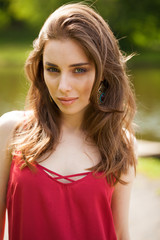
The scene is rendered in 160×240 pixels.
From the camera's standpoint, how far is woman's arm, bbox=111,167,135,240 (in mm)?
2258

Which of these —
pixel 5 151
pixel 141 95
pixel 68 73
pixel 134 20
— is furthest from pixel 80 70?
pixel 134 20

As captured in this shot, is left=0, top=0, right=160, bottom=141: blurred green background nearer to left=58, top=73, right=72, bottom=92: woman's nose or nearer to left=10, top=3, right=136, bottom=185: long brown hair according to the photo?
left=10, top=3, right=136, bottom=185: long brown hair

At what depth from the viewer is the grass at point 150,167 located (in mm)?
5988

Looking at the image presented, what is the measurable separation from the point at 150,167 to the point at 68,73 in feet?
14.6

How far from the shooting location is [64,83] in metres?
1.97

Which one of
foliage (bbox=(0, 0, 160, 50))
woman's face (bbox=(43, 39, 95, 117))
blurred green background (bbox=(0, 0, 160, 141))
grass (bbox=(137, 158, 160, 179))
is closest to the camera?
woman's face (bbox=(43, 39, 95, 117))

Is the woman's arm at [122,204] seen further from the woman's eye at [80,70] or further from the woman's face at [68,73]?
the woman's eye at [80,70]

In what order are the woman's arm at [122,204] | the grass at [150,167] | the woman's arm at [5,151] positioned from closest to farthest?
the woman's arm at [5,151], the woman's arm at [122,204], the grass at [150,167]

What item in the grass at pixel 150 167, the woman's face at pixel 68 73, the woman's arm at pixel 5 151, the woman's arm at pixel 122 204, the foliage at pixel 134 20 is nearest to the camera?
the woman's face at pixel 68 73

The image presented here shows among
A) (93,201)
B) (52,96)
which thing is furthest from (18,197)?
(52,96)

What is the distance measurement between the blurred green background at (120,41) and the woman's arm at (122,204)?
8.26 meters

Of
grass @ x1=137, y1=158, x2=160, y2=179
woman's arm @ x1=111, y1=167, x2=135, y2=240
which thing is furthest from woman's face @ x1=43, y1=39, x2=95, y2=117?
grass @ x1=137, y1=158, x2=160, y2=179

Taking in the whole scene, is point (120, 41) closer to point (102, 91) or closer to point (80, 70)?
point (102, 91)

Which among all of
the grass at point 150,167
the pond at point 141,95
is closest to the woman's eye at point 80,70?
the grass at point 150,167
